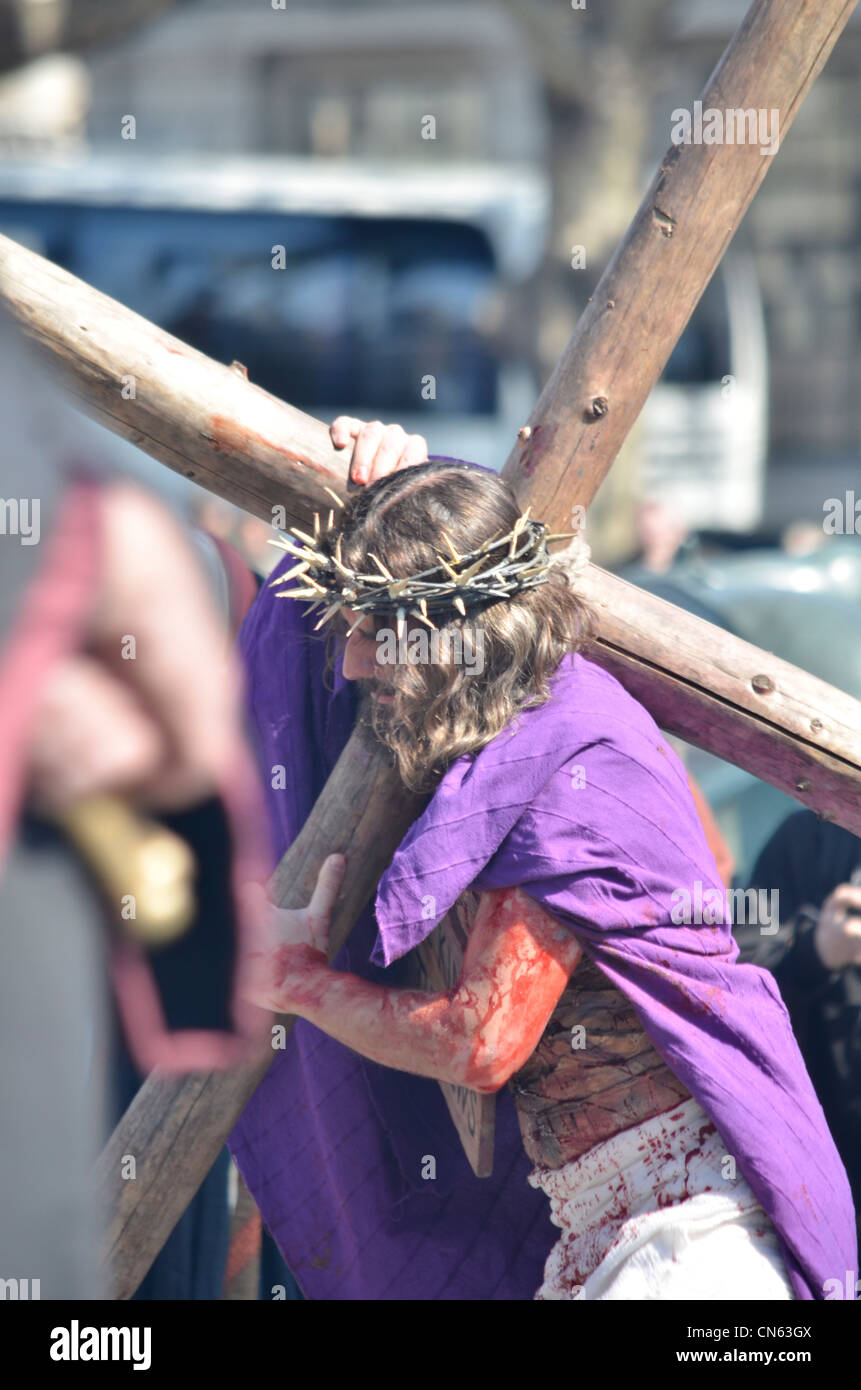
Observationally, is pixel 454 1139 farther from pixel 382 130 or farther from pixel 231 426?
pixel 382 130

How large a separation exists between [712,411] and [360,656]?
10.6 meters

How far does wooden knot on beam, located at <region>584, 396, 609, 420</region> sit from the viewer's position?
6.69 feet

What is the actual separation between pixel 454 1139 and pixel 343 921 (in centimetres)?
41

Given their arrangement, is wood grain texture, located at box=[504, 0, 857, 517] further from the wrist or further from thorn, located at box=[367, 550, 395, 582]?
the wrist

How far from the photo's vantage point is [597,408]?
80.4 inches

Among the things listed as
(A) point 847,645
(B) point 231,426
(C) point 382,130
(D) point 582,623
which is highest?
(C) point 382,130

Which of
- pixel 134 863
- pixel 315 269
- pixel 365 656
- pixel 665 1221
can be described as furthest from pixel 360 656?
pixel 315 269

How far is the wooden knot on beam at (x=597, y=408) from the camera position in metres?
2.04

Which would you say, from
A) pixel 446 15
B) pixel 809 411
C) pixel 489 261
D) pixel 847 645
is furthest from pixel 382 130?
pixel 847 645

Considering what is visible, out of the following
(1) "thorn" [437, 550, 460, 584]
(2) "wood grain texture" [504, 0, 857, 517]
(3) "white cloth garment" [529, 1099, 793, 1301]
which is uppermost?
(2) "wood grain texture" [504, 0, 857, 517]

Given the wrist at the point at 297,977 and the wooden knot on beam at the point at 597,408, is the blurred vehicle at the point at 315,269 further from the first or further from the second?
the wrist at the point at 297,977

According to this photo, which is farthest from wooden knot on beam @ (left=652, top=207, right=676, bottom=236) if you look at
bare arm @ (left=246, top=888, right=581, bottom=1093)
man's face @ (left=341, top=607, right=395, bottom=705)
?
bare arm @ (left=246, top=888, right=581, bottom=1093)

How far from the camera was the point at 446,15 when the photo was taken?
1612cm

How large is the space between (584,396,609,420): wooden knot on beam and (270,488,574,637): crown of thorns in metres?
0.26
